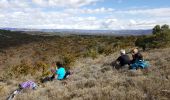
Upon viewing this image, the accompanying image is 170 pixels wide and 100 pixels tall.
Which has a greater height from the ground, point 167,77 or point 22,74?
point 167,77

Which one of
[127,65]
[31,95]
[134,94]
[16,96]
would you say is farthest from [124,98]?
[127,65]

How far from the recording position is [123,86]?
371 inches

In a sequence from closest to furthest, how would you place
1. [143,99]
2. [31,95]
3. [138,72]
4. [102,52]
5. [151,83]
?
[143,99] → [151,83] → [31,95] → [138,72] → [102,52]

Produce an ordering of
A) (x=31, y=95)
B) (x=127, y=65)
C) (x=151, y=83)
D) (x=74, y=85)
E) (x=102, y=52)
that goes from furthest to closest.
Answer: (x=102, y=52) → (x=127, y=65) → (x=74, y=85) → (x=31, y=95) → (x=151, y=83)

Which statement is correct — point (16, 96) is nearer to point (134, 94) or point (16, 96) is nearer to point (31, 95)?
point (31, 95)

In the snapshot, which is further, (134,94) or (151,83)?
(151,83)

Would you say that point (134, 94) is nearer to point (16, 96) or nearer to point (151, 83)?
point (151, 83)

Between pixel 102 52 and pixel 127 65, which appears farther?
pixel 102 52

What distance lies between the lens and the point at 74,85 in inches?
429

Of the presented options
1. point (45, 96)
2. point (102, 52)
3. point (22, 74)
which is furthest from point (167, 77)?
point (102, 52)

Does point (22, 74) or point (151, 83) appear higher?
point (151, 83)

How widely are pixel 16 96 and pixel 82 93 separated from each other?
250 centimetres

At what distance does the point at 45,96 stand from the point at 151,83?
10.2 feet

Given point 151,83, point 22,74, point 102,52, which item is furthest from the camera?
point 102,52
